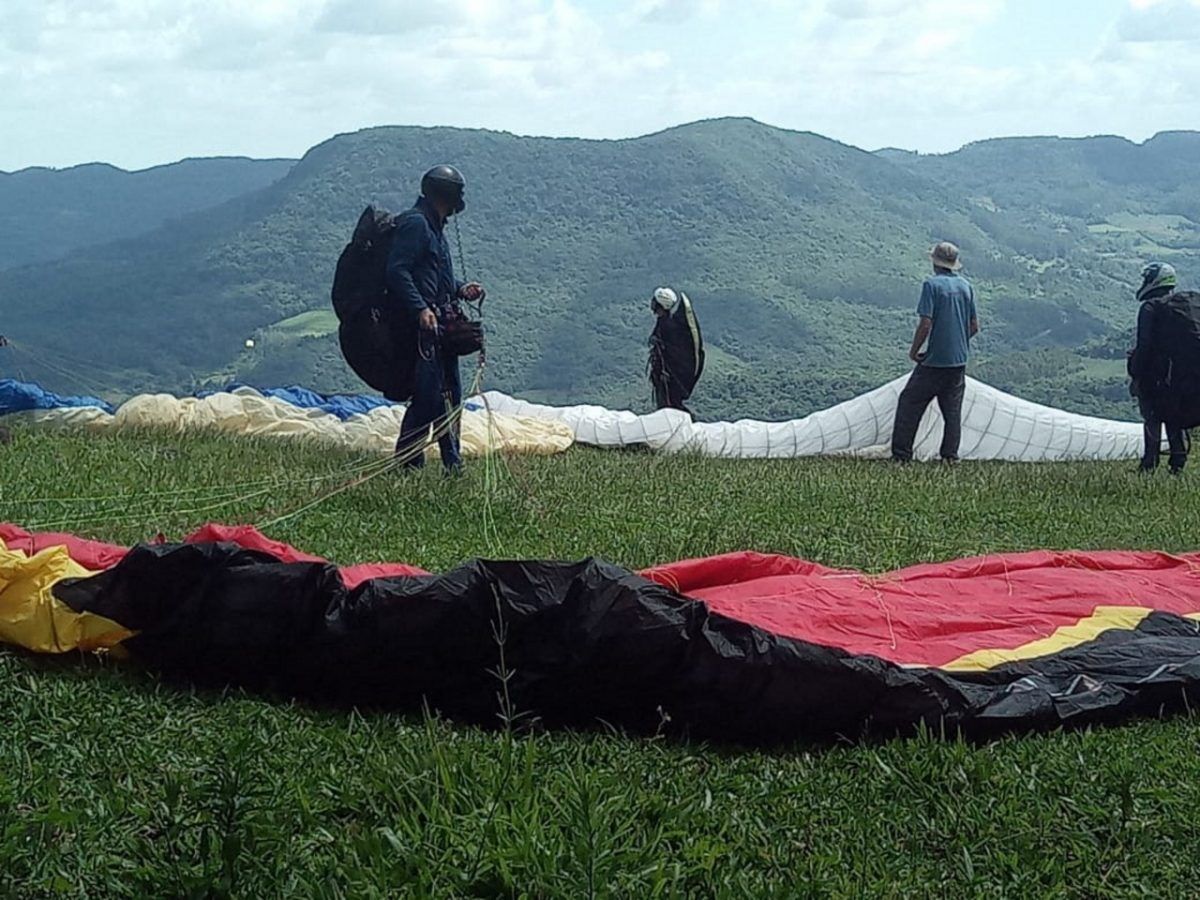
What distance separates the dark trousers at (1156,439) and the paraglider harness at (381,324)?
502 cm

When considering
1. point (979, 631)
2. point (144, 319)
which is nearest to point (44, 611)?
point (979, 631)

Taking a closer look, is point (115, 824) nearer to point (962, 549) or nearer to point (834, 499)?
point (962, 549)

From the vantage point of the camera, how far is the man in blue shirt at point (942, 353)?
1138 centimetres

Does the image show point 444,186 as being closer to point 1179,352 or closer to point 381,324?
point 381,324

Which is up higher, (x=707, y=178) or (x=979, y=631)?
(x=707, y=178)

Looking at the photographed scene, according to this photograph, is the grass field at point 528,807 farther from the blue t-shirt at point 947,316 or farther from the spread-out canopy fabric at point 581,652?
the blue t-shirt at point 947,316

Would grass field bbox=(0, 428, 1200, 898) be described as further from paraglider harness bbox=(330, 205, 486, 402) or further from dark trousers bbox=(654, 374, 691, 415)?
dark trousers bbox=(654, 374, 691, 415)

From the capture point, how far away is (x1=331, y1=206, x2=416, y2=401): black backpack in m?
8.65

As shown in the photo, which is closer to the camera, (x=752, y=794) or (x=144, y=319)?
(x=752, y=794)

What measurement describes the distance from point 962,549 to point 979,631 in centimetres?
236

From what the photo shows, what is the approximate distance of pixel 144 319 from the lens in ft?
340

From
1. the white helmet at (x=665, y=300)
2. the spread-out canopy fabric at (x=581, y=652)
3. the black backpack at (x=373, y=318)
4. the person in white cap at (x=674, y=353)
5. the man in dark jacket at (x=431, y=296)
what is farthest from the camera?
the person in white cap at (x=674, y=353)

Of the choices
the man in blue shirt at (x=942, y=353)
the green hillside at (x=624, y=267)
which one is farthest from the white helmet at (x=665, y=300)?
the green hillside at (x=624, y=267)

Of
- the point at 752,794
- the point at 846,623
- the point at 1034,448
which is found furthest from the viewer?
the point at 1034,448
